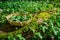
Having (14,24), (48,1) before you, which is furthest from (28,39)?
(48,1)

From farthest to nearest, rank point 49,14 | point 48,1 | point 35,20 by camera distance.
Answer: point 48,1
point 49,14
point 35,20

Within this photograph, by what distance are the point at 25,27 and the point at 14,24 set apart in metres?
0.28

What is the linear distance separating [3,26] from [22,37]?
0.71 meters

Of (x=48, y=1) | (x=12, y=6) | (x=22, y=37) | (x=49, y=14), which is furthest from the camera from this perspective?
(x=48, y=1)

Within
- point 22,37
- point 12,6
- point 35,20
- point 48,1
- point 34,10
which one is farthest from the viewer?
point 48,1

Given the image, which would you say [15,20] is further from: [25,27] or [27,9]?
[27,9]

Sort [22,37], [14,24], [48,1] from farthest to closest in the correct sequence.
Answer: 1. [48,1]
2. [14,24]
3. [22,37]

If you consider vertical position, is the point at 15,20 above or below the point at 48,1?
above

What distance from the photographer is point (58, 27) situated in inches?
168

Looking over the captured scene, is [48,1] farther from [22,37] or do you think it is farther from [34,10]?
[22,37]

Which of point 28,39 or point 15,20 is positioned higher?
point 15,20

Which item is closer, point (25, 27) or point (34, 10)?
point (25, 27)

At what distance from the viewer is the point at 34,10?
5.30 metres

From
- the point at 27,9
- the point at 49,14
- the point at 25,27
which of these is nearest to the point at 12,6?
the point at 27,9
